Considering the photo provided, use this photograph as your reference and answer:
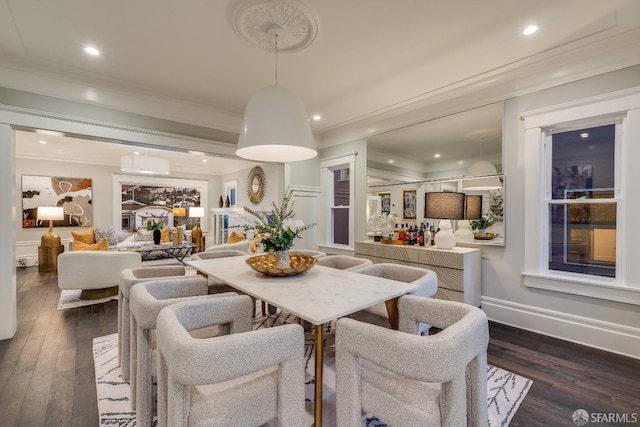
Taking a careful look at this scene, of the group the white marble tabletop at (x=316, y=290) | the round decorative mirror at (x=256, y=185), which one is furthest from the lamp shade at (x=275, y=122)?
the round decorative mirror at (x=256, y=185)

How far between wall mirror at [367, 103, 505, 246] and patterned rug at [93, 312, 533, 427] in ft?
4.80

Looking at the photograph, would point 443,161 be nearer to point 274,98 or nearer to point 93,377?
point 274,98

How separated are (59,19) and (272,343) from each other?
2.69 meters

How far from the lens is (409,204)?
374 centimetres

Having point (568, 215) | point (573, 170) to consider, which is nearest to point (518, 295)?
point (568, 215)

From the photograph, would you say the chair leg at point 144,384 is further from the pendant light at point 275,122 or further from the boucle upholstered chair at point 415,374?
the pendant light at point 275,122

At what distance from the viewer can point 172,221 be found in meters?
8.18

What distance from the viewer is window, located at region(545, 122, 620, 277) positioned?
246cm

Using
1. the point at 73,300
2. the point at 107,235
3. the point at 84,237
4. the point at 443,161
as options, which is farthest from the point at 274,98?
the point at 107,235

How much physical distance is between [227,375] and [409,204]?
319 cm

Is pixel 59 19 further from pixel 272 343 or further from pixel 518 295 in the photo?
pixel 518 295

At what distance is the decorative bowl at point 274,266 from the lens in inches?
76.9

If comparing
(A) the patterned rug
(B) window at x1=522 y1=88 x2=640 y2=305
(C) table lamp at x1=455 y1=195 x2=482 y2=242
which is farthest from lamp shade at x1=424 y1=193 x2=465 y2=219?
(A) the patterned rug

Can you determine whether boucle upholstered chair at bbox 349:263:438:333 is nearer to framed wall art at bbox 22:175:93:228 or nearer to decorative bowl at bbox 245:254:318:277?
decorative bowl at bbox 245:254:318:277
